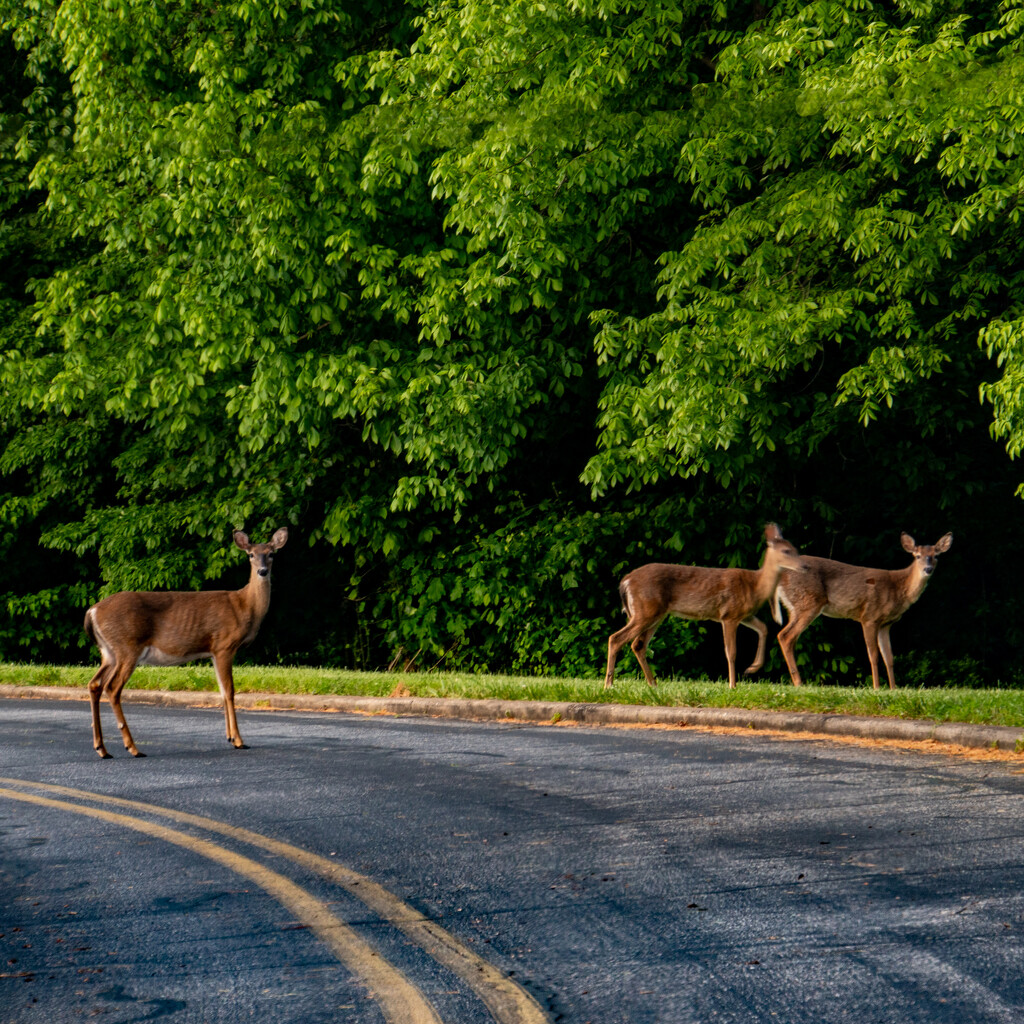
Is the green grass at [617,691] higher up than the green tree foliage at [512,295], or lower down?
lower down

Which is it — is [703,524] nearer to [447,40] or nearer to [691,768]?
[447,40]

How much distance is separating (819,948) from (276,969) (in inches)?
78.6

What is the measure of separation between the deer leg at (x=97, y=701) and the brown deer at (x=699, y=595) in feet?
20.1

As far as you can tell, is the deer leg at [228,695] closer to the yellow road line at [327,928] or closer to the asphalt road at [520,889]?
the asphalt road at [520,889]

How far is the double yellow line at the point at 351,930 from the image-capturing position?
4.68m

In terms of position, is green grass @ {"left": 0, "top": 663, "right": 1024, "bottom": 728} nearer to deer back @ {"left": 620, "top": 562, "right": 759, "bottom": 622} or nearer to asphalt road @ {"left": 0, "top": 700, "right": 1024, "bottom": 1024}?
deer back @ {"left": 620, "top": 562, "right": 759, "bottom": 622}

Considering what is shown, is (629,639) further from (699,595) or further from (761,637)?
(761,637)

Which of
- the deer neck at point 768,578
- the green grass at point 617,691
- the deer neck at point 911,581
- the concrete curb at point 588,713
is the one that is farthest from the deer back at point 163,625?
the deer neck at point 911,581

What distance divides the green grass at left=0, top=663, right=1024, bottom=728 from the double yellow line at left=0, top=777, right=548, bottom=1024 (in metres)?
6.16

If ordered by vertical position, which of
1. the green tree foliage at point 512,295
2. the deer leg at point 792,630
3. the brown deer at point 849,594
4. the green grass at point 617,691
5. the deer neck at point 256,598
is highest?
the green tree foliage at point 512,295

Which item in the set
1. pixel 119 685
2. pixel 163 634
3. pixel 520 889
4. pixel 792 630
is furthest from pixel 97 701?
pixel 792 630

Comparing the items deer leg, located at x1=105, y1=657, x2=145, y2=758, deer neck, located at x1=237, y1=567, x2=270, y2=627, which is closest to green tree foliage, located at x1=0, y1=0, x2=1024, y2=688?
deer neck, located at x1=237, y1=567, x2=270, y2=627

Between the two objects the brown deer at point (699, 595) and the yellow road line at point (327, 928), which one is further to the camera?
the brown deer at point (699, 595)

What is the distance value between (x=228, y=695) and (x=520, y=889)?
19.4 ft
